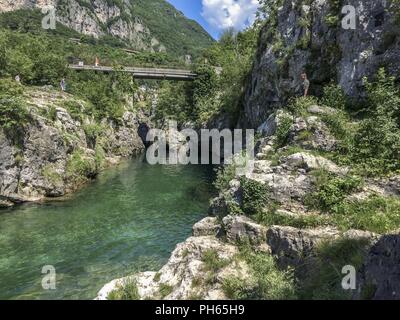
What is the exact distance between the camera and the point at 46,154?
35.7 m

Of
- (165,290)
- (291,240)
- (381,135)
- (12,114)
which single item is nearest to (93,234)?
(165,290)

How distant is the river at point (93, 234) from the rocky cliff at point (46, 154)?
179 cm

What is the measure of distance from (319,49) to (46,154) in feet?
85.5

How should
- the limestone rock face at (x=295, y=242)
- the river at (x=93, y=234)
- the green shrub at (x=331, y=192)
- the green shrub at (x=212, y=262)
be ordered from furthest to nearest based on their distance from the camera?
the river at (x=93, y=234), the green shrub at (x=331, y=192), the green shrub at (x=212, y=262), the limestone rock face at (x=295, y=242)

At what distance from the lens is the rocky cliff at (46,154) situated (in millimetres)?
32406

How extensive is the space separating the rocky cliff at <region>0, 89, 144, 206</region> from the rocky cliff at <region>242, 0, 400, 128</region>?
20373mm

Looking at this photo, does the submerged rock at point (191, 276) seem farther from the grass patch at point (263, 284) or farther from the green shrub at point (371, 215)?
the green shrub at point (371, 215)

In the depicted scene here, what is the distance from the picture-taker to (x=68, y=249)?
2288 cm

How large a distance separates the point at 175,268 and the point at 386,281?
27.5 ft

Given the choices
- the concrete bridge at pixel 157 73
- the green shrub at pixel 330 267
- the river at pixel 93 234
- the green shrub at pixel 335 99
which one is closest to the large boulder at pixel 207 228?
the river at pixel 93 234

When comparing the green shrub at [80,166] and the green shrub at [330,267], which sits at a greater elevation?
the green shrub at [80,166]

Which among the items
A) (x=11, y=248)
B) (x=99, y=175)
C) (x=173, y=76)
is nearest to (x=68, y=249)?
(x=11, y=248)

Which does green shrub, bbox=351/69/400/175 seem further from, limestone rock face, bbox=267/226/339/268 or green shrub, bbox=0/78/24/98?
green shrub, bbox=0/78/24/98
